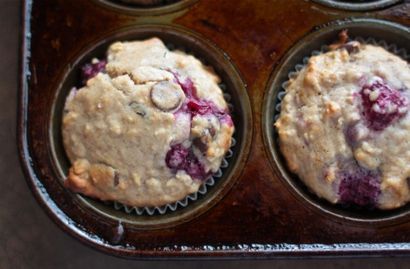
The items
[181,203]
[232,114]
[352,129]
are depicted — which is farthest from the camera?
[232,114]

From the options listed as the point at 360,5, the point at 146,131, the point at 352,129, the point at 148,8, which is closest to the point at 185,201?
the point at 146,131

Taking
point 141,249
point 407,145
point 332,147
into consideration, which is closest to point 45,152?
point 141,249

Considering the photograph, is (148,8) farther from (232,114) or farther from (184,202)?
(184,202)

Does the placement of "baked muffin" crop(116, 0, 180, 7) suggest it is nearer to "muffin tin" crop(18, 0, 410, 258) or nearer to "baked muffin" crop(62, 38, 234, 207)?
"muffin tin" crop(18, 0, 410, 258)

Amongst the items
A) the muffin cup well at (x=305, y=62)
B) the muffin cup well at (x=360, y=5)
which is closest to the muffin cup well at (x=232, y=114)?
the muffin cup well at (x=305, y=62)

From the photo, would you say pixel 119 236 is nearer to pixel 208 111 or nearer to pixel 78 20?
pixel 208 111

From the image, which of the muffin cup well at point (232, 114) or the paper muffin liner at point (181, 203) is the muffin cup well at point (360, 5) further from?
the paper muffin liner at point (181, 203)
